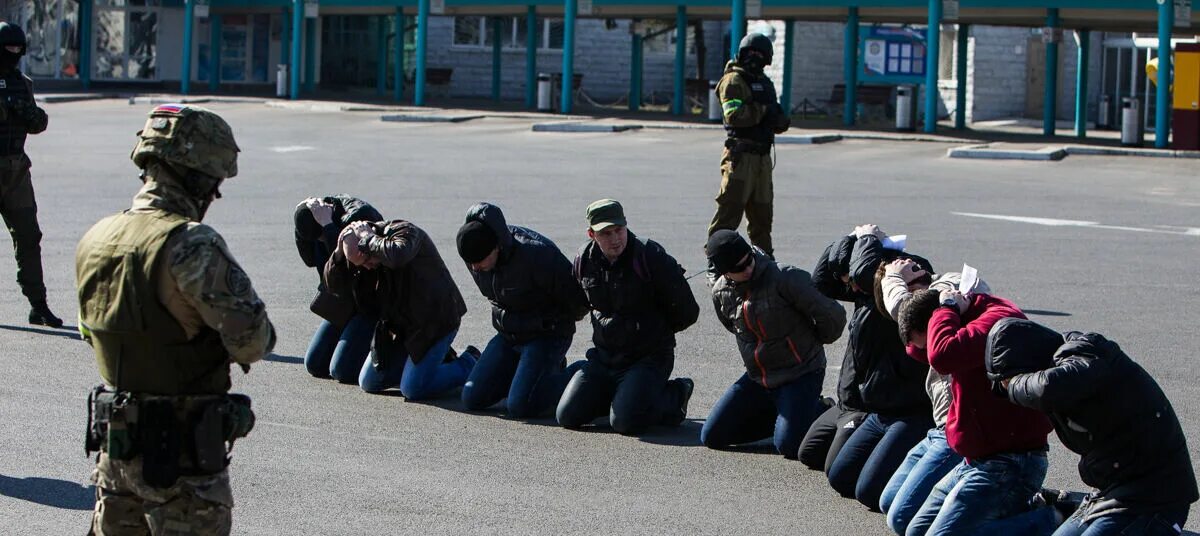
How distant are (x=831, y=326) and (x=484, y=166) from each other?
15162mm

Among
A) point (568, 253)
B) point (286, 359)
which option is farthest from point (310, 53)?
point (286, 359)

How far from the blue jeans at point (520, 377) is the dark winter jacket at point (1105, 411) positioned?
12.1ft

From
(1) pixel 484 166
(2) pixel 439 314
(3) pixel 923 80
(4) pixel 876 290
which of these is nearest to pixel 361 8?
(3) pixel 923 80

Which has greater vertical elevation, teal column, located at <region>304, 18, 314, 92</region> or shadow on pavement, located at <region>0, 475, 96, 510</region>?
teal column, located at <region>304, 18, 314, 92</region>

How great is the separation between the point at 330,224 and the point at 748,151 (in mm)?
4629

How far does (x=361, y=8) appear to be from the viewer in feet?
129

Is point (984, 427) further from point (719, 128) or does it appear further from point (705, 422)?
point (719, 128)

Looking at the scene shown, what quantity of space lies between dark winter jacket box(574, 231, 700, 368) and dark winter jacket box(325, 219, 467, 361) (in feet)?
3.37

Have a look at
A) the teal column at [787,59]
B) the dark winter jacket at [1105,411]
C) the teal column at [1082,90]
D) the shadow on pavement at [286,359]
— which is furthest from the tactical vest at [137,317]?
the teal column at [787,59]

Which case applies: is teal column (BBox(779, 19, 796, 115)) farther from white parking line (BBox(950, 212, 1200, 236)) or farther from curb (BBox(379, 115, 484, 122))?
white parking line (BBox(950, 212, 1200, 236))

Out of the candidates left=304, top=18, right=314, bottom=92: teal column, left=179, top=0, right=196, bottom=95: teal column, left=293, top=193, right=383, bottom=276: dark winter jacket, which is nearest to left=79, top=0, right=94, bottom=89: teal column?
left=179, top=0, right=196, bottom=95: teal column

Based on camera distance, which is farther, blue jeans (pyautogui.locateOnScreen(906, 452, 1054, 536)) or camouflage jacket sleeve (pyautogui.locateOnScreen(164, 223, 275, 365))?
blue jeans (pyautogui.locateOnScreen(906, 452, 1054, 536))

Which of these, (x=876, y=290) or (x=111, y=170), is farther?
(x=111, y=170)

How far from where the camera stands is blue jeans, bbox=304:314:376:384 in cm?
959
